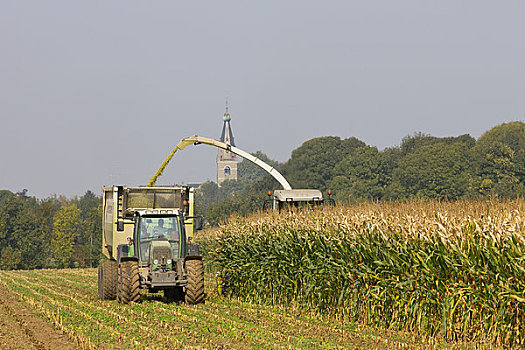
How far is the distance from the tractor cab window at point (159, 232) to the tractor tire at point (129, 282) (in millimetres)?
742

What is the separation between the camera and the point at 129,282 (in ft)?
57.0

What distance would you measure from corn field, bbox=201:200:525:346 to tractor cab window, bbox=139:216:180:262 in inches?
96.0

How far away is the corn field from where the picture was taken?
11.4 meters

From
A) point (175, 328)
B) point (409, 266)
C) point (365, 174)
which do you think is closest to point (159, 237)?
point (175, 328)

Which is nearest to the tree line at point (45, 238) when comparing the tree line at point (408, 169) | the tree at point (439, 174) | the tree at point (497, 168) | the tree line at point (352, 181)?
the tree line at point (352, 181)

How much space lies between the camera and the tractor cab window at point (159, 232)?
18219mm

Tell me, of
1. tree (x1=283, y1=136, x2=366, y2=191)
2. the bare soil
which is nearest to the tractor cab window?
the bare soil

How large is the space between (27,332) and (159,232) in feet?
17.3

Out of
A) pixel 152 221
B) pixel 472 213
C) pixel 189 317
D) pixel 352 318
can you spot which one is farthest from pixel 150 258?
pixel 472 213

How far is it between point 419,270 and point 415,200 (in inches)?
113

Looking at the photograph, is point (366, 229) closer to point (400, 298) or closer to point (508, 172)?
point (400, 298)

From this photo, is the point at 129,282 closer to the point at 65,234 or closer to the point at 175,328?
the point at 175,328

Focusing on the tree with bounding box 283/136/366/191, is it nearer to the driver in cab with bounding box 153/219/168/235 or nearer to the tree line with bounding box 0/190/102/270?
the tree line with bounding box 0/190/102/270

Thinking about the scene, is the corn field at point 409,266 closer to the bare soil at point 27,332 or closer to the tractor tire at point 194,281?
the tractor tire at point 194,281
